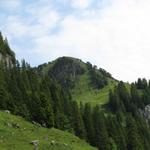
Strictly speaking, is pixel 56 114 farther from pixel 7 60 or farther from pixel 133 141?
pixel 7 60

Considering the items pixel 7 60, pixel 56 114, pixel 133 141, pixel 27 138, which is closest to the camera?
pixel 27 138

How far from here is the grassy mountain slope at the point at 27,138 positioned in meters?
69.6

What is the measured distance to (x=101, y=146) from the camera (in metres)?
125

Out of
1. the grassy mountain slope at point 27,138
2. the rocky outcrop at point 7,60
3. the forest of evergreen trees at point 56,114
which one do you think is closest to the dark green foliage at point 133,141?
the forest of evergreen trees at point 56,114

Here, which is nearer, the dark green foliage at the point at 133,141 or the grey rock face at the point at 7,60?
the dark green foliage at the point at 133,141

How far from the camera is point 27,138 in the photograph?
75.4 metres

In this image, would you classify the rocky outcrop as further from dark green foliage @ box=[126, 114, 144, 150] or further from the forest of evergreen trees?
dark green foliage @ box=[126, 114, 144, 150]

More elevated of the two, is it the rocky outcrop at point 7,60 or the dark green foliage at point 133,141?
the rocky outcrop at point 7,60

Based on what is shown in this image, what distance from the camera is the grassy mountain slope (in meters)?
69.6

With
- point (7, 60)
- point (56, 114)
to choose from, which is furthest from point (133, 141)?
point (7, 60)

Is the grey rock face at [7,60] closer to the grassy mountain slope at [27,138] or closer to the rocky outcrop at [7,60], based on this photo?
the rocky outcrop at [7,60]

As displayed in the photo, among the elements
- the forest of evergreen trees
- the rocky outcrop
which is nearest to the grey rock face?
the rocky outcrop

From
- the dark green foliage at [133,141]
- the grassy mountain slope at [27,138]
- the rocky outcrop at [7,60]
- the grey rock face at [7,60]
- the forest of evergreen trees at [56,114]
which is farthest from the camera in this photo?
the grey rock face at [7,60]

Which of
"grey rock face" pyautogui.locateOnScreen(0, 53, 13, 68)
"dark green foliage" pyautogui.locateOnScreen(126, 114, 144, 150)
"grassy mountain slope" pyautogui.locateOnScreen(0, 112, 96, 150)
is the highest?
"grey rock face" pyautogui.locateOnScreen(0, 53, 13, 68)
